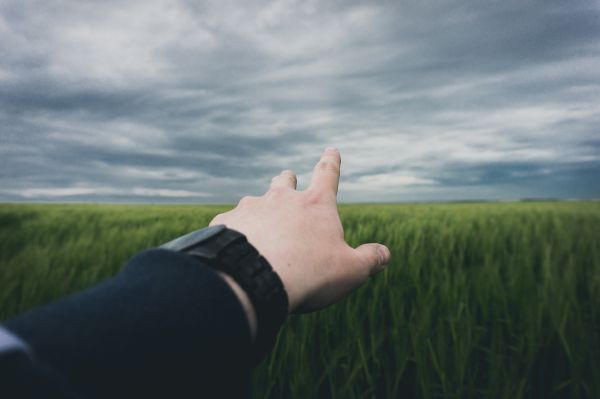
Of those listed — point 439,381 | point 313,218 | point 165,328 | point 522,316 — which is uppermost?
point 313,218

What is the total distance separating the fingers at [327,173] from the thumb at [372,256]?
0.74ft

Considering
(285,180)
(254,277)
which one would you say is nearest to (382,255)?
(285,180)

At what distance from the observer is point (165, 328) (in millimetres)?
513

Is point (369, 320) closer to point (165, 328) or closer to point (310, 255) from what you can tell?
point (310, 255)

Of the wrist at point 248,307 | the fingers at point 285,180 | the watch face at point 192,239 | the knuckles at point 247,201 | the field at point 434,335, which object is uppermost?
the fingers at point 285,180

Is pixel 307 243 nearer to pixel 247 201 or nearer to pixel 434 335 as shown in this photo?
pixel 247 201

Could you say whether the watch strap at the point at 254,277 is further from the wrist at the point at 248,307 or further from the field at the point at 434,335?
the field at the point at 434,335

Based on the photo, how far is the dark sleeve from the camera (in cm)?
42

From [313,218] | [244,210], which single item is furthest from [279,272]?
[244,210]

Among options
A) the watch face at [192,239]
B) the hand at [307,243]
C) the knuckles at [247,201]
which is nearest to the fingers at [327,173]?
the hand at [307,243]

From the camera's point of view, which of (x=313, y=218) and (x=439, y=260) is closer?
(x=313, y=218)

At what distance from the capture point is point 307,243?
3.26 ft

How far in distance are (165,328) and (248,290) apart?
8.1 inches

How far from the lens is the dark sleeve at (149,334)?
0.42m
